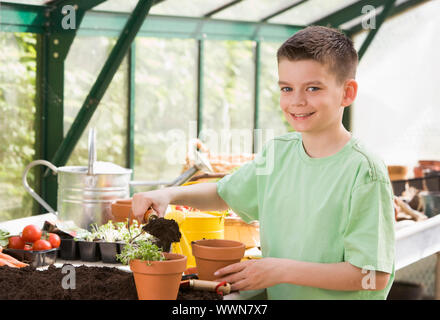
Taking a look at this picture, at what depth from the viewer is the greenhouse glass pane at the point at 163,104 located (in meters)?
6.15

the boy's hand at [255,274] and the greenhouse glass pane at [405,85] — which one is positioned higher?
the greenhouse glass pane at [405,85]

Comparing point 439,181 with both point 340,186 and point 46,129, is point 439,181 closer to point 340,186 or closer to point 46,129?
point 46,129

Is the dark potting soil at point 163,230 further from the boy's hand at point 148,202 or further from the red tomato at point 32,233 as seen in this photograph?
the red tomato at point 32,233

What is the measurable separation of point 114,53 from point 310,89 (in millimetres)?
3715

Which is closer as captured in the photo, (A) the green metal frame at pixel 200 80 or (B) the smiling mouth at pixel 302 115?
(B) the smiling mouth at pixel 302 115

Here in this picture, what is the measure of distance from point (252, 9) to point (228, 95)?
0.97 meters

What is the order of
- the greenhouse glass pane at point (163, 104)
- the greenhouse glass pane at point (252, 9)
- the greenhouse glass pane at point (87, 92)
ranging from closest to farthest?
the greenhouse glass pane at point (87, 92), the greenhouse glass pane at point (163, 104), the greenhouse glass pane at point (252, 9)

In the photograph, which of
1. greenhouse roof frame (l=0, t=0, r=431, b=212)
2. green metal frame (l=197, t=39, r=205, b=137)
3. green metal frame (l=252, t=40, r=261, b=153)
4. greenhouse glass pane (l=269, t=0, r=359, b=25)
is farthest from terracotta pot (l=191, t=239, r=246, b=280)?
greenhouse glass pane (l=269, t=0, r=359, b=25)

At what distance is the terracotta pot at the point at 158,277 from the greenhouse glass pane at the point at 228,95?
5129 mm

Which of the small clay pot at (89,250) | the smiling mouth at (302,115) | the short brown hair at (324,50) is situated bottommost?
the small clay pot at (89,250)

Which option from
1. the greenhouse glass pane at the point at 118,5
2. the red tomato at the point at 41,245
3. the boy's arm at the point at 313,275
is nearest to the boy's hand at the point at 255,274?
the boy's arm at the point at 313,275

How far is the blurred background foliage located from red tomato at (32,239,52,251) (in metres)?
A: 3.07

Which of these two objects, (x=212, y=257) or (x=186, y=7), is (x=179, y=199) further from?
(x=186, y=7)

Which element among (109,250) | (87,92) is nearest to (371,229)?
(109,250)
